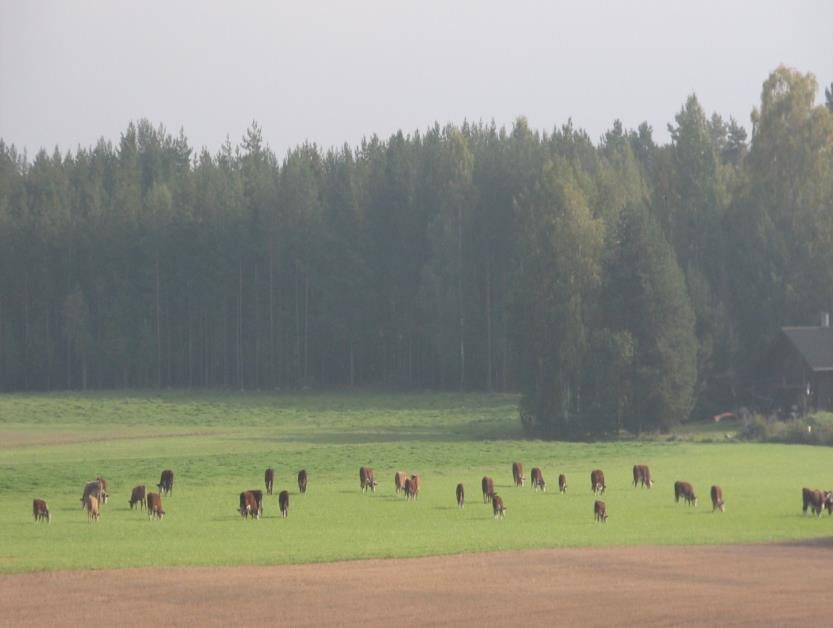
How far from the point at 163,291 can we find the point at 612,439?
57727 mm

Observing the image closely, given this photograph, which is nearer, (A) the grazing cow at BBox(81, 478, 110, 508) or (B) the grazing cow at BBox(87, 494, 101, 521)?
(B) the grazing cow at BBox(87, 494, 101, 521)

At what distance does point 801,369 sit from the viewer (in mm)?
83812

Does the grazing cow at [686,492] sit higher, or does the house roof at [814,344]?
the house roof at [814,344]

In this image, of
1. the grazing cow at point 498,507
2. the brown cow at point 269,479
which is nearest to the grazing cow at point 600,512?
the grazing cow at point 498,507

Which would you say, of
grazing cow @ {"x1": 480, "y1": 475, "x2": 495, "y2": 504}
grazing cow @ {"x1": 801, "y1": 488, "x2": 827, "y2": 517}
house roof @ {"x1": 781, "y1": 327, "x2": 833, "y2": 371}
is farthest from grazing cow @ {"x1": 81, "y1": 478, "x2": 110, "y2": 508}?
house roof @ {"x1": 781, "y1": 327, "x2": 833, "y2": 371}

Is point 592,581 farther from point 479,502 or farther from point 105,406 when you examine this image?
point 105,406

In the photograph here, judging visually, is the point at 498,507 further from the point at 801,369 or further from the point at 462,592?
the point at 801,369

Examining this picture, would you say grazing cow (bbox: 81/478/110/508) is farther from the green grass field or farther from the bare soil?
the bare soil

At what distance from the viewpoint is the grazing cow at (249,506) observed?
127 feet

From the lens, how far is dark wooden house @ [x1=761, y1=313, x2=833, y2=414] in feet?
272

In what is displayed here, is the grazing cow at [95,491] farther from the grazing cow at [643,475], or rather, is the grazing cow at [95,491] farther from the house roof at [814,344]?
the house roof at [814,344]

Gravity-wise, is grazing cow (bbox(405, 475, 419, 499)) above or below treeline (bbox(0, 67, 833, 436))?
below

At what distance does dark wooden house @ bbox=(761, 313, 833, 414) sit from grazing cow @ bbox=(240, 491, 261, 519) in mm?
50352

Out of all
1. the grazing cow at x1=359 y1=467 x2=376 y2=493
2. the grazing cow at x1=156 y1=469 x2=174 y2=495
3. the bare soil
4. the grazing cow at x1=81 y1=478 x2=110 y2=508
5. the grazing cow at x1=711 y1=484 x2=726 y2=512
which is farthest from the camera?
the grazing cow at x1=359 y1=467 x2=376 y2=493
